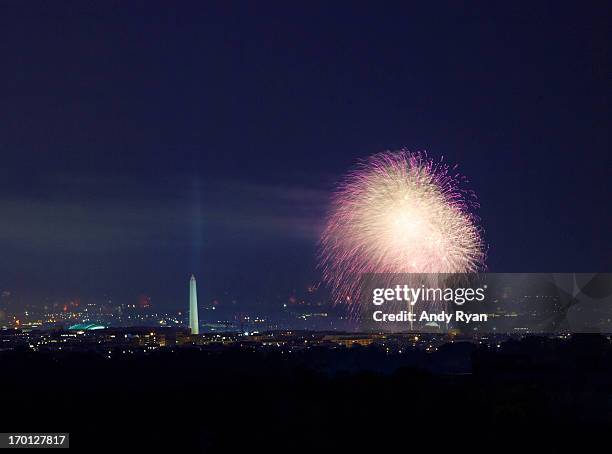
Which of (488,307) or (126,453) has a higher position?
(488,307)

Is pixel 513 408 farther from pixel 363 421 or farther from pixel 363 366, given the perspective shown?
pixel 363 366

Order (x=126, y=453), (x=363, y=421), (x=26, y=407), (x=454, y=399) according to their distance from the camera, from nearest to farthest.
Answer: (x=126, y=453) < (x=363, y=421) < (x=454, y=399) < (x=26, y=407)

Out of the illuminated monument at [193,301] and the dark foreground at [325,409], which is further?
the illuminated monument at [193,301]

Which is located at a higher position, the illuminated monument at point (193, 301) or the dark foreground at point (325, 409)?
the illuminated monument at point (193, 301)

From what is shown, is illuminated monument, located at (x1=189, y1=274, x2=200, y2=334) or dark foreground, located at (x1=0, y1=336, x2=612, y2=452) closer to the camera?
dark foreground, located at (x1=0, y1=336, x2=612, y2=452)

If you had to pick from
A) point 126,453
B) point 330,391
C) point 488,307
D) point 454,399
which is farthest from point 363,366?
point 126,453

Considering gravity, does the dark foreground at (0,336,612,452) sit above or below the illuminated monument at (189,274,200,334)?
below

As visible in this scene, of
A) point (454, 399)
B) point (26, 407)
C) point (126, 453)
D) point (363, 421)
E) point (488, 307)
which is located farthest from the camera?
point (488, 307)

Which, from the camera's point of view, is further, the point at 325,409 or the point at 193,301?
the point at 193,301
